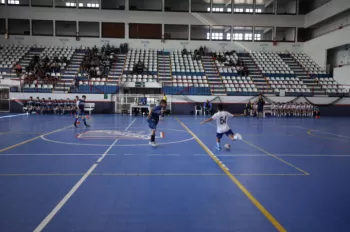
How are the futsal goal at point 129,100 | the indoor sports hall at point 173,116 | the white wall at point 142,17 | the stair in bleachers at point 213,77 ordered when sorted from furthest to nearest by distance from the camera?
the white wall at point 142,17 → the stair in bleachers at point 213,77 → the futsal goal at point 129,100 → the indoor sports hall at point 173,116

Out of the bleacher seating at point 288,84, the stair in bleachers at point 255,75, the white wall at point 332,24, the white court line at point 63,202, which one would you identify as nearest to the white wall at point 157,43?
the stair in bleachers at point 255,75

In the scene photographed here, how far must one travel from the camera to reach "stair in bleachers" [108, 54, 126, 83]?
31141mm

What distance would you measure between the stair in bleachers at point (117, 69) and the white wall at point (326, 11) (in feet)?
77.6

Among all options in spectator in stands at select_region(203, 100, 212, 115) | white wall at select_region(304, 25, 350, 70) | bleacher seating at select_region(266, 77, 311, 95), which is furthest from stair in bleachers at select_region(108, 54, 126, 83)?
white wall at select_region(304, 25, 350, 70)

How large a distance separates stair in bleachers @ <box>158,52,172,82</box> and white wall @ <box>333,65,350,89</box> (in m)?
18.3

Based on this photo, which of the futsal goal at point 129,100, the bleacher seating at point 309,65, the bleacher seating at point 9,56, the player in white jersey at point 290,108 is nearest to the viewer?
the futsal goal at point 129,100

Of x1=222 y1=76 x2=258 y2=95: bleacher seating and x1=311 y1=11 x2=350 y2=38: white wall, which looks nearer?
x1=222 y1=76 x2=258 y2=95: bleacher seating

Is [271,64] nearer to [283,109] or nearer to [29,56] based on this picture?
[283,109]

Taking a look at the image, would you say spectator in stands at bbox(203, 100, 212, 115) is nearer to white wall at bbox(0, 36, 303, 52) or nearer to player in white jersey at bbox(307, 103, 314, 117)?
player in white jersey at bbox(307, 103, 314, 117)

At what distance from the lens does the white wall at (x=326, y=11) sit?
99.4 feet

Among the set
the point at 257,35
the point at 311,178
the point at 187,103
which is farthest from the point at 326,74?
the point at 311,178

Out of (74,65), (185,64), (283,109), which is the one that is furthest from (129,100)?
(283,109)

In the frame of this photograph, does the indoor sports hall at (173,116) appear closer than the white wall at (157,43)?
Yes

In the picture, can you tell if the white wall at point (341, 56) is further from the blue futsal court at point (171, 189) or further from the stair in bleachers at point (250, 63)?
the blue futsal court at point (171, 189)
